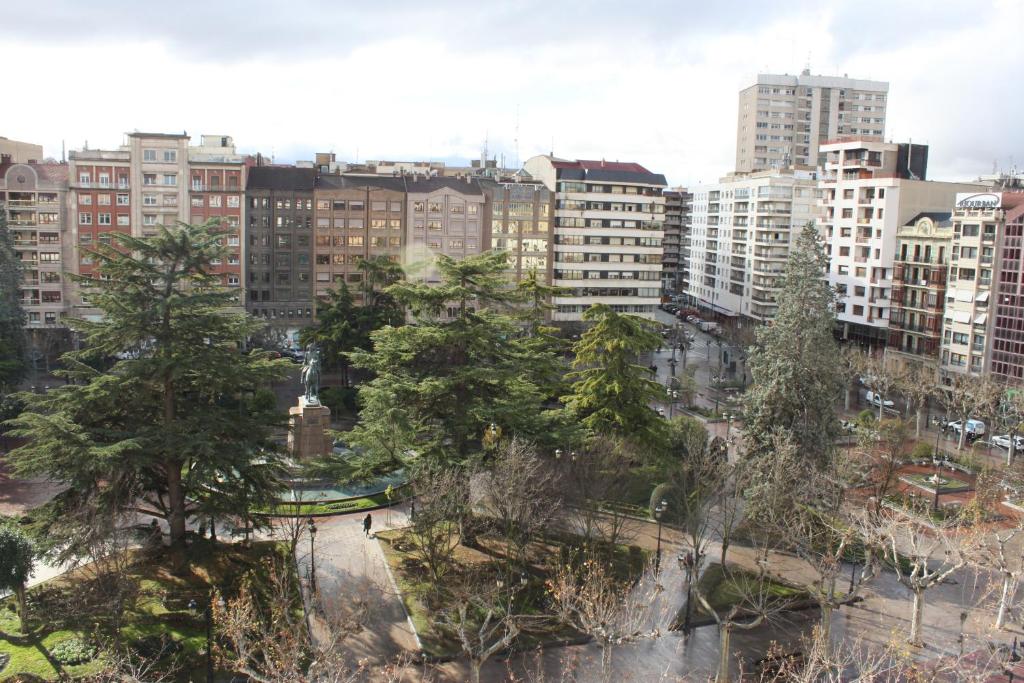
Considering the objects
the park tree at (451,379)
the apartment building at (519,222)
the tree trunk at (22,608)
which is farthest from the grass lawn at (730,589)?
the apartment building at (519,222)

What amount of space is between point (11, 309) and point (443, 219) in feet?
119

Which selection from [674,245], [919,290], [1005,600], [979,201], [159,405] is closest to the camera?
[1005,600]

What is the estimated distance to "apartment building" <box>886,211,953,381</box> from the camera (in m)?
64.2

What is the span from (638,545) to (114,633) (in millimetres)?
18404

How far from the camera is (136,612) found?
84.9 ft

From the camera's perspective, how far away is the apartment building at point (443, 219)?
8019 cm

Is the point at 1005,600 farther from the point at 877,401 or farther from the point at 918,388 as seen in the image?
the point at 877,401

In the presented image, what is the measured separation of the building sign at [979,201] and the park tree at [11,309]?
6110 cm

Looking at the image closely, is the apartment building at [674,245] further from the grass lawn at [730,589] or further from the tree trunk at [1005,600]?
the tree trunk at [1005,600]

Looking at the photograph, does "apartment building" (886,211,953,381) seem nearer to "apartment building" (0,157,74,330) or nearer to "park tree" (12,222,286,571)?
"park tree" (12,222,286,571)

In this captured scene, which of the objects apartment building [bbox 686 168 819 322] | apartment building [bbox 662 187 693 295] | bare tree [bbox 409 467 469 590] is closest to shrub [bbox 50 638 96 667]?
bare tree [bbox 409 467 469 590]

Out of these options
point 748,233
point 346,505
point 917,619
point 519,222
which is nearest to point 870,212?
point 748,233

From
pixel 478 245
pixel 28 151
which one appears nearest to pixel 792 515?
pixel 478 245

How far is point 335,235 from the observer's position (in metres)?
79.8
